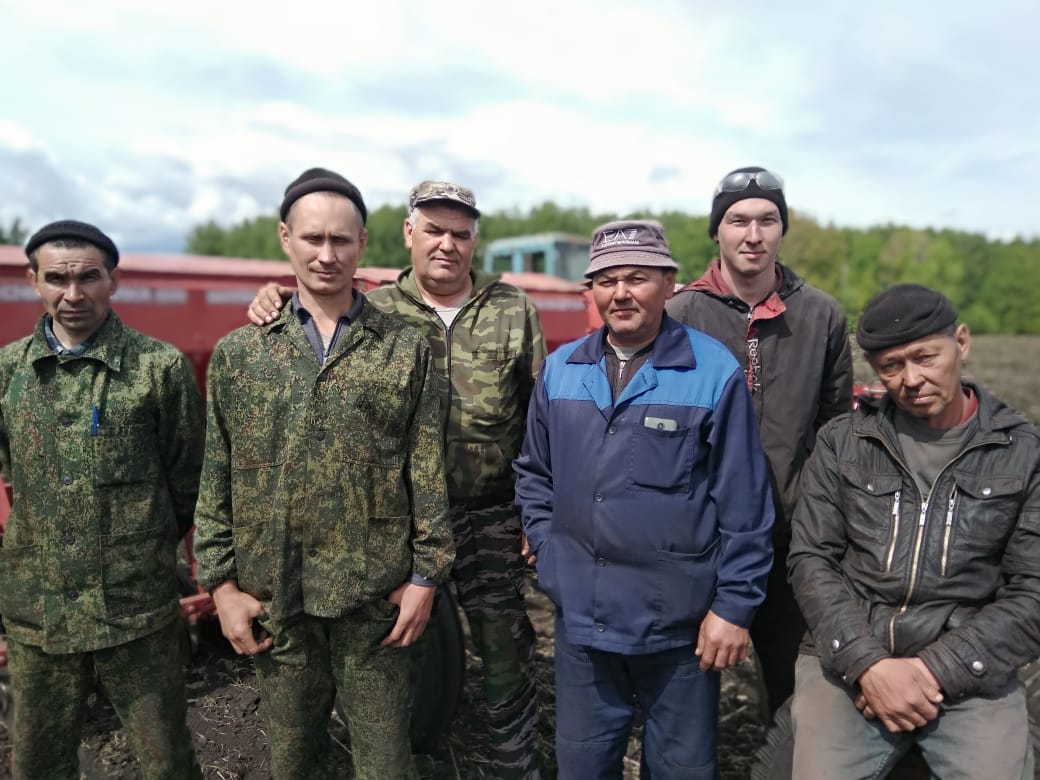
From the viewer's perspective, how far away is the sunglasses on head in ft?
7.43

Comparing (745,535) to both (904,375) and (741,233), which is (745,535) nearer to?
(904,375)

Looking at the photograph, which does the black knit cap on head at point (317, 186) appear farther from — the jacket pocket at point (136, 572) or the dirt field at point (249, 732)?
the dirt field at point (249, 732)

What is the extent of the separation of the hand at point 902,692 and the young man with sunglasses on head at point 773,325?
529mm

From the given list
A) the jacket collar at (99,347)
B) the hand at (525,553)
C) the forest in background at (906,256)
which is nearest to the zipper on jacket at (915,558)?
the hand at (525,553)

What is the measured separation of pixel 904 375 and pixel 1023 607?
1.92 feet

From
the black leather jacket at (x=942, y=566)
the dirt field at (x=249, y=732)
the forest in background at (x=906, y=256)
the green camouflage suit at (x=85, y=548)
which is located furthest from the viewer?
the forest in background at (x=906, y=256)

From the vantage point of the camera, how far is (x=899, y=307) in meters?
1.83

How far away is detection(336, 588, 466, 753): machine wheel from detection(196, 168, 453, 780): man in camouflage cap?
28.3 inches

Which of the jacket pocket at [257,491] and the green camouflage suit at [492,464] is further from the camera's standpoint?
the green camouflage suit at [492,464]

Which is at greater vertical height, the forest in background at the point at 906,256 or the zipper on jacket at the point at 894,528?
the forest in background at the point at 906,256

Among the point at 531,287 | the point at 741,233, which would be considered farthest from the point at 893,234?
the point at 741,233

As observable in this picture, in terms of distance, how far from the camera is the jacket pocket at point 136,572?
6.36ft

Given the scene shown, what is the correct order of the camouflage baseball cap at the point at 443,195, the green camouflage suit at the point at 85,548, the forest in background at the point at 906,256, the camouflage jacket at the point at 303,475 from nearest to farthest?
1. the camouflage jacket at the point at 303,475
2. the green camouflage suit at the point at 85,548
3. the camouflage baseball cap at the point at 443,195
4. the forest in background at the point at 906,256

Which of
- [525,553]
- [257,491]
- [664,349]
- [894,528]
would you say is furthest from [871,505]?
[257,491]
